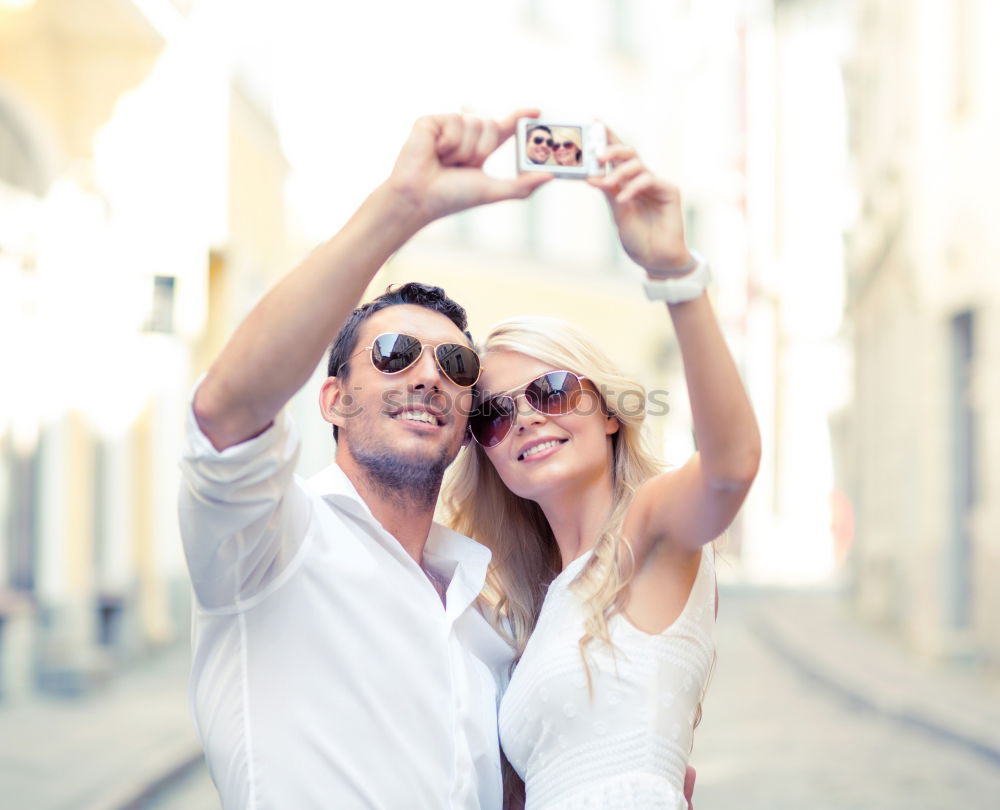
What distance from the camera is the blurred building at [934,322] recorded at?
1226 centimetres

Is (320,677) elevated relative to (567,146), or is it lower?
lower

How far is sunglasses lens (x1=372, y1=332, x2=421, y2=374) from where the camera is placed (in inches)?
114

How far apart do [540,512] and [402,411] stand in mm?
776

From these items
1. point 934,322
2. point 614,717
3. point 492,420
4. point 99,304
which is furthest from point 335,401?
point 934,322

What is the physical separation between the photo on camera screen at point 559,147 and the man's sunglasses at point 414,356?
813 mm

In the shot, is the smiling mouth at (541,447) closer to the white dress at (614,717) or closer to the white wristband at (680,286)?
the white dress at (614,717)

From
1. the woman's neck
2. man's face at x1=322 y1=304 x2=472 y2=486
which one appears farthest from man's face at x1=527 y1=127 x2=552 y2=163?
the woman's neck

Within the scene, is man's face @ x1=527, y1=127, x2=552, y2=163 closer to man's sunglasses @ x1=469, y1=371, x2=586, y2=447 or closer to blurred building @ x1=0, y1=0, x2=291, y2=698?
man's sunglasses @ x1=469, y1=371, x2=586, y2=447

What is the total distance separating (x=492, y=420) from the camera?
3213 mm

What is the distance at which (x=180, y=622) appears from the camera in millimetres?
14000

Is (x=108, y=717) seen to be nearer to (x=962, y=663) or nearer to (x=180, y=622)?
(x=180, y=622)

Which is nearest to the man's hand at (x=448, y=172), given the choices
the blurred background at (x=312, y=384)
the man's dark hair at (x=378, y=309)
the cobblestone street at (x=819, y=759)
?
the man's dark hair at (x=378, y=309)

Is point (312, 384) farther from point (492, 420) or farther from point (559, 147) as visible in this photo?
point (559, 147)

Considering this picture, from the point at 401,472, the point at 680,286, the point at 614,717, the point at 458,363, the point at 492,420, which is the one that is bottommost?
the point at 614,717
